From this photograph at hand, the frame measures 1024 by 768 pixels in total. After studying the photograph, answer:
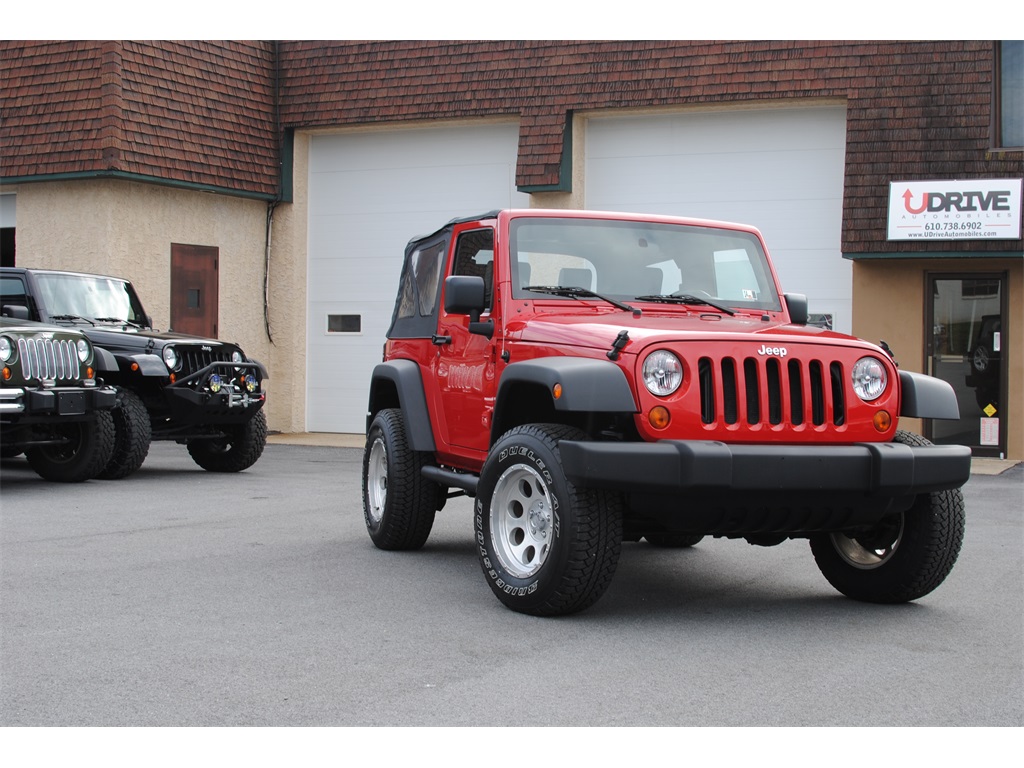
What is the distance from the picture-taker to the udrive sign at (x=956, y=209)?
1569 centimetres

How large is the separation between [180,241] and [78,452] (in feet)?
24.5

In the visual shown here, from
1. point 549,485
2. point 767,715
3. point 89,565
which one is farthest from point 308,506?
point 767,715

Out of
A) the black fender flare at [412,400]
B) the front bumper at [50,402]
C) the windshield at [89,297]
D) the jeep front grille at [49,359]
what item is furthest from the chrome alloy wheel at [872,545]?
the windshield at [89,297]

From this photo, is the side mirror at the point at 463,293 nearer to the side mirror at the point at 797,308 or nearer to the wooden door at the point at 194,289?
the side mirror at the point at 797,308

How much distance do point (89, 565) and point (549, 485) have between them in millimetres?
3120

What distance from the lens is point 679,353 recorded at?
5.99 m

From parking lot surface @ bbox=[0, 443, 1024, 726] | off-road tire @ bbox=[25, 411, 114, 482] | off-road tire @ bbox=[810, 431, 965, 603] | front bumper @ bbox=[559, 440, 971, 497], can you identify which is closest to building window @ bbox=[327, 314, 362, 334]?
off-road tire @ bbox=[25, 411, 114, 482]

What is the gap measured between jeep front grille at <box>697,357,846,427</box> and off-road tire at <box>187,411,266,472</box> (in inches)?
337

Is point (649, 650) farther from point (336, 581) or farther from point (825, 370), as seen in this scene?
point (336, 581)

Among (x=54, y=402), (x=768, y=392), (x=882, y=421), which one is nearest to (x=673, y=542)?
(x=882, y=421)

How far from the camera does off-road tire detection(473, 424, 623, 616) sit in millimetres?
5910

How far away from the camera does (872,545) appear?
272 inches

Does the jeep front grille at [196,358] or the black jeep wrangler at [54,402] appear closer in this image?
the black jeep wrangler at [54,402]

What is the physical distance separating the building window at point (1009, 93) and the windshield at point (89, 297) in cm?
1045
